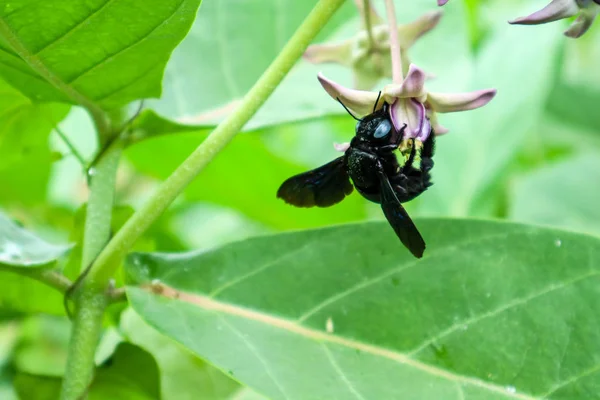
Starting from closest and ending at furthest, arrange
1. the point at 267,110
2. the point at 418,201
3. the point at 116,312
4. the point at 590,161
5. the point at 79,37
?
the point at 79,37
the point at 116,312
the point at 267,110
the point at 418,201
the point at 590,161

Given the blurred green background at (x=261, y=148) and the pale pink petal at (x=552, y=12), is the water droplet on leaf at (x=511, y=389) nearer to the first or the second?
the pale pink petal at (x=552, y=12)

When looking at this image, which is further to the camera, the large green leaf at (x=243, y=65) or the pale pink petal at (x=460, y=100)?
the large green leaf at (x=243, y=65)

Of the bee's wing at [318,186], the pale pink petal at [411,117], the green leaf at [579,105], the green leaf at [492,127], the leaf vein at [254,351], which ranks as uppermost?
the pale pink petal at [411,117]

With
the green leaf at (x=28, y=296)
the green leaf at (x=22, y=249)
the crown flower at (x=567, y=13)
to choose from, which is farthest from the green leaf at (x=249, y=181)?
the crown flower at (x=567, y=13)

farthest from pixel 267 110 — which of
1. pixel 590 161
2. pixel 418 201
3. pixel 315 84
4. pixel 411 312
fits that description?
pixel 590 161

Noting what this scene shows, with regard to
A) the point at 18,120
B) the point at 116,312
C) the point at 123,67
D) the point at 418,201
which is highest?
the point at 123,67

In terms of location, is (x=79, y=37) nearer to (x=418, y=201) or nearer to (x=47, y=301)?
(x=47, y=301)

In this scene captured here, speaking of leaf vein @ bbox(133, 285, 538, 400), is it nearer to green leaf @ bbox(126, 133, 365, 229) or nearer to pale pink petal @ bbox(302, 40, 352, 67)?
pale pink petal @ bbox(302, 40, 352, 67)
